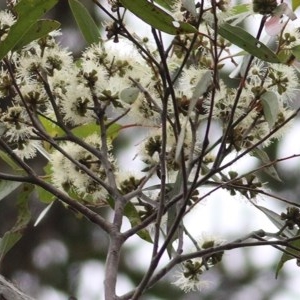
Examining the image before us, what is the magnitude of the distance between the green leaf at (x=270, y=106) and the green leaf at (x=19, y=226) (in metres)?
0.35

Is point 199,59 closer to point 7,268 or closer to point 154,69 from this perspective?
point 154,69

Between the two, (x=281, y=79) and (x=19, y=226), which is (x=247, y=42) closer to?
(x=281, y=79)

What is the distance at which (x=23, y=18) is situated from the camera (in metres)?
0.90

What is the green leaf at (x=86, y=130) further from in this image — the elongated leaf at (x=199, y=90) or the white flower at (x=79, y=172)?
the elongated leaf at (x=199, y=90)

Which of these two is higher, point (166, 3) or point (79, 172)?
point (166, 3)

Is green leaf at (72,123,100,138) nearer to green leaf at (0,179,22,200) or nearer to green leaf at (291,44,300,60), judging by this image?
green leaf at (0,179,22,200)

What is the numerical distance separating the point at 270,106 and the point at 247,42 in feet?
0.21

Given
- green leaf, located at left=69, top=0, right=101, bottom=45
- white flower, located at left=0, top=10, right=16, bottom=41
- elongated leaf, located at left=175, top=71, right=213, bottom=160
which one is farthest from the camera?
green leaf, located at left=69, top=0, right=101, bottom=45

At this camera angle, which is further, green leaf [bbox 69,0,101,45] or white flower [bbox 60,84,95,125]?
green leaf [bbox 69,0,101,45]

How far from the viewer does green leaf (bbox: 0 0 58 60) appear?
35.0 inches

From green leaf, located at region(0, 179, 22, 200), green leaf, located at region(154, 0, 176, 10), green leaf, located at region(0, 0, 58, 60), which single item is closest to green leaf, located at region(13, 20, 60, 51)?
green leaf, located at region(0, 0, 58, 60)

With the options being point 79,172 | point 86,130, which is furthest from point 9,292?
point 86,130

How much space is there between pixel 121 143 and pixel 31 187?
5.61ft

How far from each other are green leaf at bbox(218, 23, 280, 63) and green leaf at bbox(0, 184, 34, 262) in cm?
35
